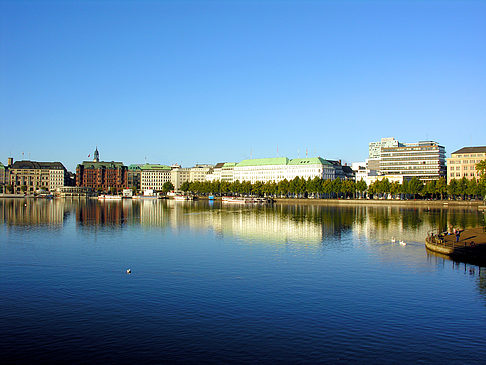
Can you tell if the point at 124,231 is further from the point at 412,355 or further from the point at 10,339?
the point at 412,355

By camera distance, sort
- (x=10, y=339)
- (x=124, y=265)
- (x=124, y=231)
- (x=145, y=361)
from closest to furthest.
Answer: (x=145, y=361) < (x=10, y=339) < (x=124, y=265) < (x=124, y=231)

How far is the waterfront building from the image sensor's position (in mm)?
170775

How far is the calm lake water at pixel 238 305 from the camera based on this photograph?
21000mm

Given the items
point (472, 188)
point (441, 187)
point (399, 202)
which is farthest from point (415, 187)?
point (472, 188)

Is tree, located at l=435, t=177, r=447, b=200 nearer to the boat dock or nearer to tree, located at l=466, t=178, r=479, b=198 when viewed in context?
tree, located at l=466, t=178, r=479, b=198

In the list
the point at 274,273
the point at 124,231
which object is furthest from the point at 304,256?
the point at 124,231

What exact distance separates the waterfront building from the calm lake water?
13705 cm

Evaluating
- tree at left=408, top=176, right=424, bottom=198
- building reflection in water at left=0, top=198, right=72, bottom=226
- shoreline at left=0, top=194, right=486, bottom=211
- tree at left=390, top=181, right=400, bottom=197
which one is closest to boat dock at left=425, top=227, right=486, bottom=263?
building reflection in water at left=0, top=198, right=72, bottom=226

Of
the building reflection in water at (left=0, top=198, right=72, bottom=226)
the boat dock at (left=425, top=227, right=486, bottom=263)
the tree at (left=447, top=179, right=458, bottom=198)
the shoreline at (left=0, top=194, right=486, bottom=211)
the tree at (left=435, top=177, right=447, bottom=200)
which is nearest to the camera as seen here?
the boat dock at (left=425, top=227, right=486, bottom=263)

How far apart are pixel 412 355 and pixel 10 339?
18252 millimetres

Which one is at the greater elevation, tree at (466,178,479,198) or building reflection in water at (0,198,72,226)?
tree at (466,178,479,198)

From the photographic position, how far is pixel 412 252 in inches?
1911

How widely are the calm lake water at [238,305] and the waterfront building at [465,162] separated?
13705 centimetres

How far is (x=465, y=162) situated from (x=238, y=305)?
168 m
